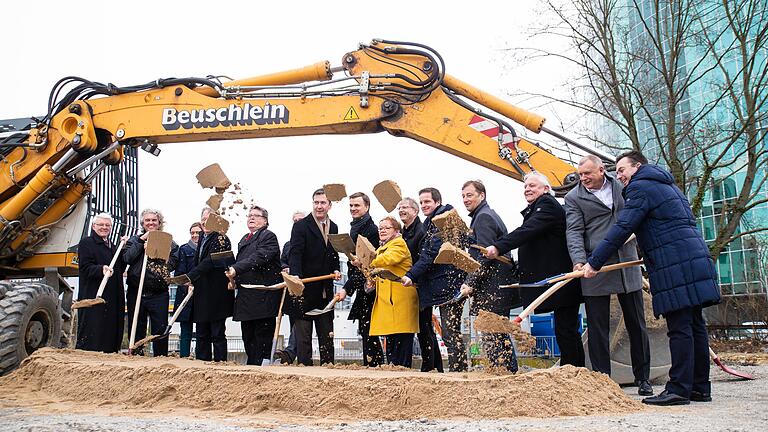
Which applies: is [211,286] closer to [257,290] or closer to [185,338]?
[257,290]

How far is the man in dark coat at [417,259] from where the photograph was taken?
261 inches

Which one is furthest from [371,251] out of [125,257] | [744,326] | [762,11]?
[762,11]

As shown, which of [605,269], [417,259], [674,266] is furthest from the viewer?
[417,259]

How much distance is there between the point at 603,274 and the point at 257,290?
3.61 m

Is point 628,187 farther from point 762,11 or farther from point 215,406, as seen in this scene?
point 762,11

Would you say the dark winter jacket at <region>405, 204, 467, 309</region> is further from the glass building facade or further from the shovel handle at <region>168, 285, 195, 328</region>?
the glass building facade

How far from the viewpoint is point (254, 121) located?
778cm

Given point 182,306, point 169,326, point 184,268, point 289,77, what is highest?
point 289,77

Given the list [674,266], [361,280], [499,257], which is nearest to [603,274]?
[674,266]

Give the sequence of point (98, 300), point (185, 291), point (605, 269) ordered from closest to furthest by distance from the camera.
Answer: point (605, 269) < point (98, 300) < point (185, 291)

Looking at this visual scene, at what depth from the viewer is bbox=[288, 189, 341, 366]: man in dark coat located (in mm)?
7035

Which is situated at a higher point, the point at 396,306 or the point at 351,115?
the point at 351,115

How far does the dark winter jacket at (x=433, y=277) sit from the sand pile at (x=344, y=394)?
1429mm

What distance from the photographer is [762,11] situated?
14055 mm
